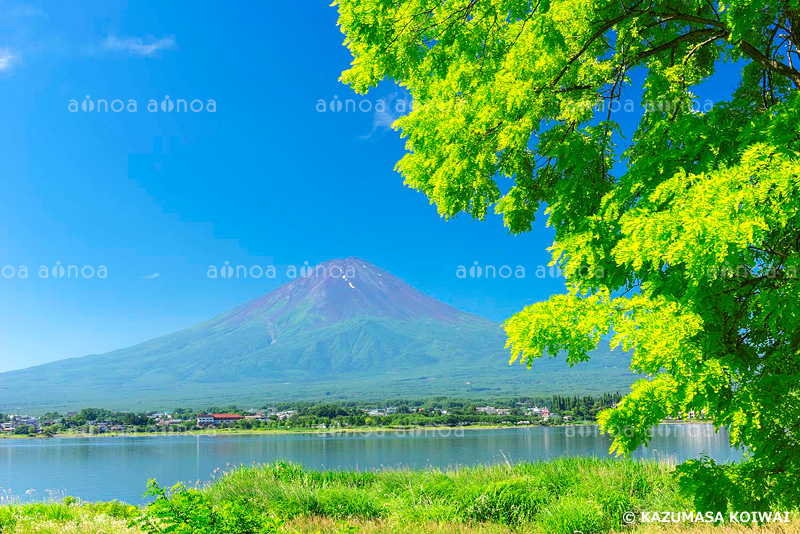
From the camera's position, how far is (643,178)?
5.73 metres

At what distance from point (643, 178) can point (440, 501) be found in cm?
846

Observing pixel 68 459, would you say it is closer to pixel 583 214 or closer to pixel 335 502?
pixel 335 502

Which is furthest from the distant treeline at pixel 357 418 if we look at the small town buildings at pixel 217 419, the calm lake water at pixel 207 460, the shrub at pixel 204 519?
the shrub at pixel 204 519

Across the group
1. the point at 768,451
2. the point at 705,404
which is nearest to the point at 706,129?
the point at 705,404

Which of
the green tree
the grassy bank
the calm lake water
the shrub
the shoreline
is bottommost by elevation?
the shoreline

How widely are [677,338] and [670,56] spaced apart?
4.28 meters

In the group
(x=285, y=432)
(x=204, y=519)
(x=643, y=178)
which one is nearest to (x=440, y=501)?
(x=204, y=519)

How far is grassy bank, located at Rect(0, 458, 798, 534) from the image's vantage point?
33.6 feet

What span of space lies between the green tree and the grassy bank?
3957mm

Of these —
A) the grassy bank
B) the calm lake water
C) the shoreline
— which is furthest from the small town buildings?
the grassy bank

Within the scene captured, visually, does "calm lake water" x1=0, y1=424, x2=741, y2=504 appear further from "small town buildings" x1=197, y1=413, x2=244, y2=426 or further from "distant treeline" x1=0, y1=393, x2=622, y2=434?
"small town buildings" x1=197, y1=413, x2=244, y2=426

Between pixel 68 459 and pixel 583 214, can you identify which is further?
pixel 68 459

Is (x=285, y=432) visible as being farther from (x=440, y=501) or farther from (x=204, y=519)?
(x=204, y=519)

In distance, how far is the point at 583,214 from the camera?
24.7 ft
